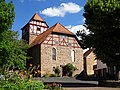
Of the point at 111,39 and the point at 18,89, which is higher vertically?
the point at 111,39

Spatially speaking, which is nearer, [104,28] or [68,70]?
[104,28]

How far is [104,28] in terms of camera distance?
75.2ft

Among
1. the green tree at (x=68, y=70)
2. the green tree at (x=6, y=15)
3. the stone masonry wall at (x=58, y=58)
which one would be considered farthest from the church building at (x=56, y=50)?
the green tree at (x=6, y=15)

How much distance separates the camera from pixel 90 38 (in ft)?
83.8

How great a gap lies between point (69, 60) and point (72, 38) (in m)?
4.44

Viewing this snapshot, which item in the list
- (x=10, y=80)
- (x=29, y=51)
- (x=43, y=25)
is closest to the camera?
(x=10, y=80)

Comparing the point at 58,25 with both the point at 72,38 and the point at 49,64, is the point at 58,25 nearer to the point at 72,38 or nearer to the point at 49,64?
the point at 72,38

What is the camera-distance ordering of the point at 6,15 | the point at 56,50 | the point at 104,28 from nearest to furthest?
the point at 104,28, the point at 6,15, the point at 56,50

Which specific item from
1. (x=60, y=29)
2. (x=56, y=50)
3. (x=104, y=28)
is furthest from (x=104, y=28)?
(x=60, y=29)

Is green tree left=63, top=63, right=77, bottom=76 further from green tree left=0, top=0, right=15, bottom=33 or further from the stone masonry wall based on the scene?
green tree left=0, top=0, right=15, bottom=33

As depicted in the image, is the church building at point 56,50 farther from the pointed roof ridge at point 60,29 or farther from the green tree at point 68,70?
the green tree at point 68,70

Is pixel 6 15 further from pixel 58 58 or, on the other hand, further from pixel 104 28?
pixel 58 58

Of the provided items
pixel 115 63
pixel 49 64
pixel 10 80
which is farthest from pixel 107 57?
pixel 49 64

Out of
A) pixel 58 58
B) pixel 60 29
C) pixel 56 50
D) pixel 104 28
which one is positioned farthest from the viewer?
pixel 60 29
